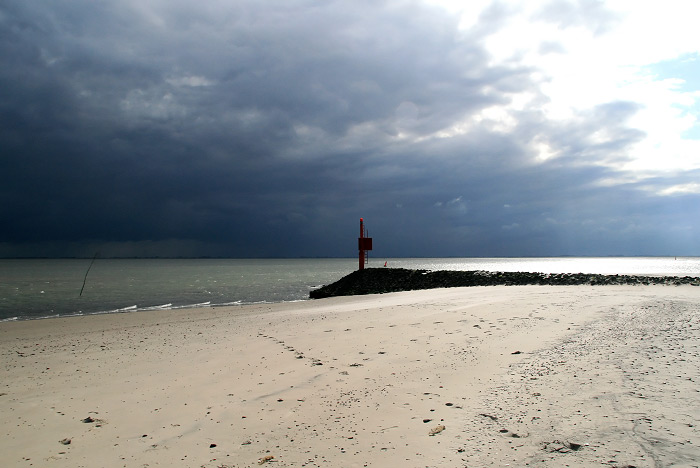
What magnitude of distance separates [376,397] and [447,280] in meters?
32.3

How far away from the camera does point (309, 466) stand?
437 cm

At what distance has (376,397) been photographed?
6254mm

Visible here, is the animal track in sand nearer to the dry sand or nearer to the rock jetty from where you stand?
the dry sand

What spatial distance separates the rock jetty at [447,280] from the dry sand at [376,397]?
66.3 feet

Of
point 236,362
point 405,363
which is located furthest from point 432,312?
point 236,362

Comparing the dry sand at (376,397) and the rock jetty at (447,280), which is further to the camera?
the rock jetty at (447,280)

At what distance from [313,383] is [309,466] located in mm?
2672

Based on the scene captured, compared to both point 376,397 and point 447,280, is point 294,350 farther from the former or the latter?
point 447,280

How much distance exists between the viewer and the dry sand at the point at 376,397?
4.64 m

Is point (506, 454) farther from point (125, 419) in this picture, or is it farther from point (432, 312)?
point (432, 312)

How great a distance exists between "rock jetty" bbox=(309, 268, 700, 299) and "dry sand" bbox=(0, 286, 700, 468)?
2021 centimetres

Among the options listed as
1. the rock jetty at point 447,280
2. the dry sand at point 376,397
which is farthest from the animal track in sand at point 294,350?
the rock jetty at point 447,280

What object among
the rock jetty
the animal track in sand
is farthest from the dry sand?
the rock jetty

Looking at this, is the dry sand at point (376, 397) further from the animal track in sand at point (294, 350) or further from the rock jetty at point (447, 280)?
the rock jetty at point (447, 280)
